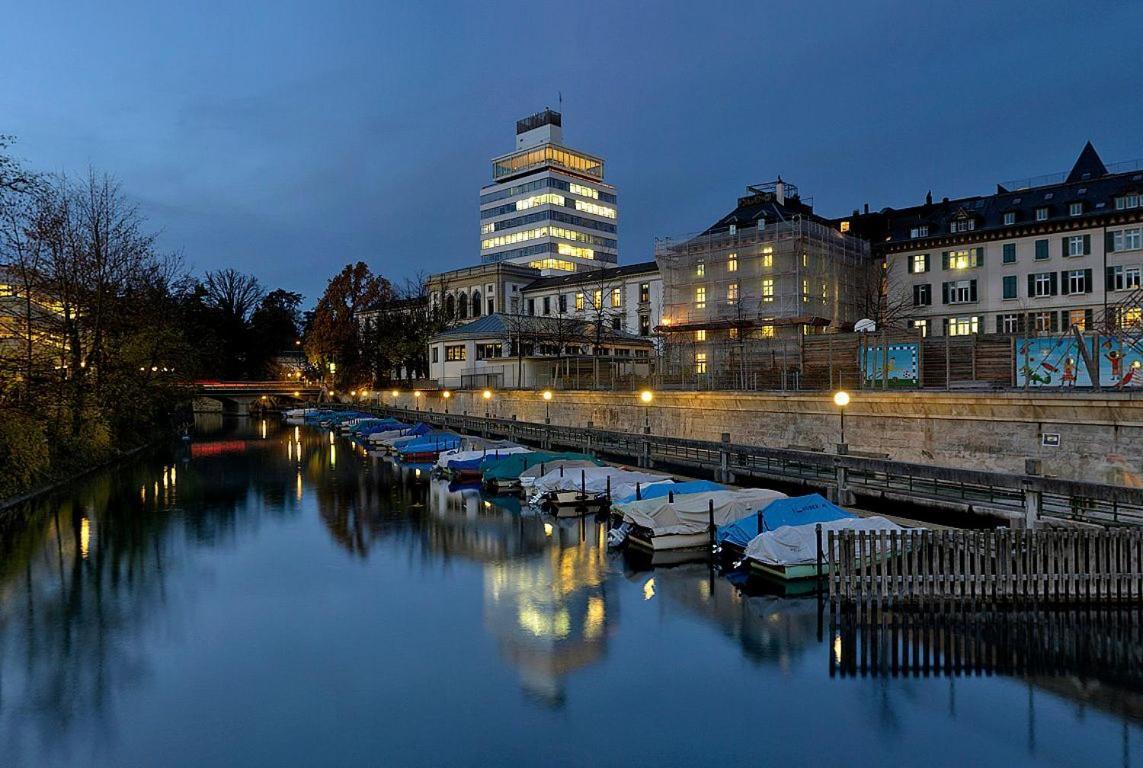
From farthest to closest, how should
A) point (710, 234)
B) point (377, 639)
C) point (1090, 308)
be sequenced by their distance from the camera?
point (710, 234), point (1090, 308), point (377, 639)

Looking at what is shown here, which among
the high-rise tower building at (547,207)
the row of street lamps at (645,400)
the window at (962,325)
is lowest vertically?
the row of street lamps at (645,400)

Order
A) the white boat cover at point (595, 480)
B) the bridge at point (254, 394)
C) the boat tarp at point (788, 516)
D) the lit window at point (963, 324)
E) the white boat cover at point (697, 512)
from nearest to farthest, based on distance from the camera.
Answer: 1. the boat tarp at point (788, 516)
2. the white boat cover at point (697, 512)
3. the white boat cover at point (595, 480)
4. the lit window at point (963, 324)
5. the bridge at point (254, 394)

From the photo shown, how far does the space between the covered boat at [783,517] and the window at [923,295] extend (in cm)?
5215

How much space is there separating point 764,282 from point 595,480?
37.4m

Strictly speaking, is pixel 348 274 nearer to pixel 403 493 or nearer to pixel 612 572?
pixel 403 493

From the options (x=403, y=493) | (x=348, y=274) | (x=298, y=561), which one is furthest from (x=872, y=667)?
(x=348, y=274)

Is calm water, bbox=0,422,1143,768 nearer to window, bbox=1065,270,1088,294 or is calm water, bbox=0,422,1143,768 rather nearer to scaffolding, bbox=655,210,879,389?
scaffolding, bbox=655,210,879,389

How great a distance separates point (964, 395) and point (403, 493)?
29785 mm

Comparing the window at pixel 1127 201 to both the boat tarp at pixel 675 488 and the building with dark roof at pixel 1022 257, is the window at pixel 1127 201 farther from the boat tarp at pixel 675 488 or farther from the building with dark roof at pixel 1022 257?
the boat tarp at pixel 675 488

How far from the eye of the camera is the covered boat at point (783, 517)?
23.3m

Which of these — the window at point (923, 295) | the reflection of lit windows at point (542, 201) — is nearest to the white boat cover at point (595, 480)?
the window at point (923, 295)

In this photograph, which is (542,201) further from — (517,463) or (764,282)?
(517,463)

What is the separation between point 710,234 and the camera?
70.1 meters

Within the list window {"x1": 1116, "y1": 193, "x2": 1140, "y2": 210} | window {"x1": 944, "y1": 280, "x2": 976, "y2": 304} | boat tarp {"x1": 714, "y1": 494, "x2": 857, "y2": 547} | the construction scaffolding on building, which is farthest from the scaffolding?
boat tarp {"x1": 714, "y1": 494, "x2": 857, "y2": 547}
